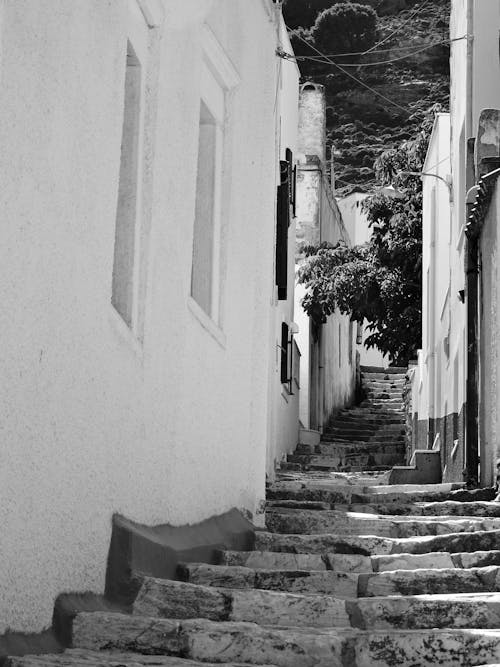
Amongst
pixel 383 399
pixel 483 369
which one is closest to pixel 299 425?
pixel 383 399

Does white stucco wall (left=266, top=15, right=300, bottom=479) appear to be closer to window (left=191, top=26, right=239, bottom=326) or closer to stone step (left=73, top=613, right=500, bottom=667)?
window (left=191, top=26, right=239, bottom=326)

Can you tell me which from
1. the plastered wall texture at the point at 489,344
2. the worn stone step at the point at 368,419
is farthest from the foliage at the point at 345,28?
the plastered wall texture at the point at 489,344

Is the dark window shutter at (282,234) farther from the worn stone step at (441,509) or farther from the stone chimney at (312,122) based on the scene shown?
the stone chimney at (312,122)

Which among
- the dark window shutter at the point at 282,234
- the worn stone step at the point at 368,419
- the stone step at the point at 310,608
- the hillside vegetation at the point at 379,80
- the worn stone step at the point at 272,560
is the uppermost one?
the hillside vegetation at the point at 379,80

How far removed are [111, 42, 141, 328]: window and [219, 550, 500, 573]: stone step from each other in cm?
186

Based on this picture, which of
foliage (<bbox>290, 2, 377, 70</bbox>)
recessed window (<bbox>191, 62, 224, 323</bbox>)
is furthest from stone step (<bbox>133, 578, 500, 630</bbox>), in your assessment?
foliage (<bbox>290, 2, 377, 70</bbox>)

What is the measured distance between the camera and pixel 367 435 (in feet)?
95.8

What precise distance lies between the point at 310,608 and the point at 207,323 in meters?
2.50

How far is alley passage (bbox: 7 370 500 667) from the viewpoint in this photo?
18.3 ft

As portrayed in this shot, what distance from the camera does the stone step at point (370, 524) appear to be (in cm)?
892

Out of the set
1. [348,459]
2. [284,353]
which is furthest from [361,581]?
[348,459]

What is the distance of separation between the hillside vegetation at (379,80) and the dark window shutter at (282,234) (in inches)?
1416

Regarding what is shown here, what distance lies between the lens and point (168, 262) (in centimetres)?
748

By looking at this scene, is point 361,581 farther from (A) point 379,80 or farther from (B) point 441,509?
(A) point 379,80
